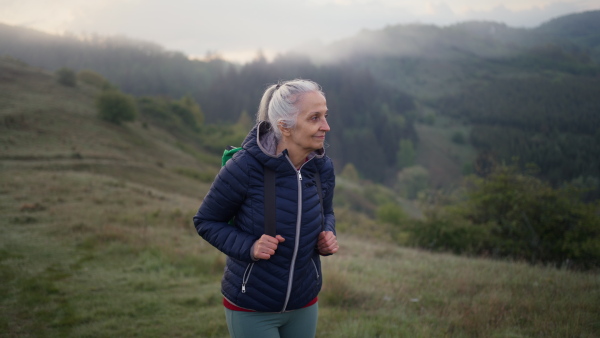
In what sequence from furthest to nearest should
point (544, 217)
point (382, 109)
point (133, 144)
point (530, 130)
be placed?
point (382, 109) < point (530, 130) < point (133, 144) < point (544, 217)

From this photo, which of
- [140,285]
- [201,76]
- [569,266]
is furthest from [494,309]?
[201,76]

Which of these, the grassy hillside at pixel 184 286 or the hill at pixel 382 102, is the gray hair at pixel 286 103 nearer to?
the grassy hillside at pixel 184 286

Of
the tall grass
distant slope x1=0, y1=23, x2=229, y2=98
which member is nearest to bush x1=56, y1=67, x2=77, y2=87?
the tall grass

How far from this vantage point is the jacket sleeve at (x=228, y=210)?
2078mm

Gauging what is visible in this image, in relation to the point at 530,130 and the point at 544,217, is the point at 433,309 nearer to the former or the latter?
the point at 544,217

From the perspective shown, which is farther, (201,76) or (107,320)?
(201,76)

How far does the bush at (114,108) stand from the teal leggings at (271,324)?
55.8 m

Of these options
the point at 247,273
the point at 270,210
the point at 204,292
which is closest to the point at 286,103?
the point at 270,210

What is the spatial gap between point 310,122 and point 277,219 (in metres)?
0.60

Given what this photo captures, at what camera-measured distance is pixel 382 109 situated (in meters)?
146

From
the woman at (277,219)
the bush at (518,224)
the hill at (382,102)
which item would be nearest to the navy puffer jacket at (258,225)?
the woman at (277,219)

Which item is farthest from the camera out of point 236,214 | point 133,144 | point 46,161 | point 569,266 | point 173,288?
point 133,144

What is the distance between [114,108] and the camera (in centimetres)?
5147

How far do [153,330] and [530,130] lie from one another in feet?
437
